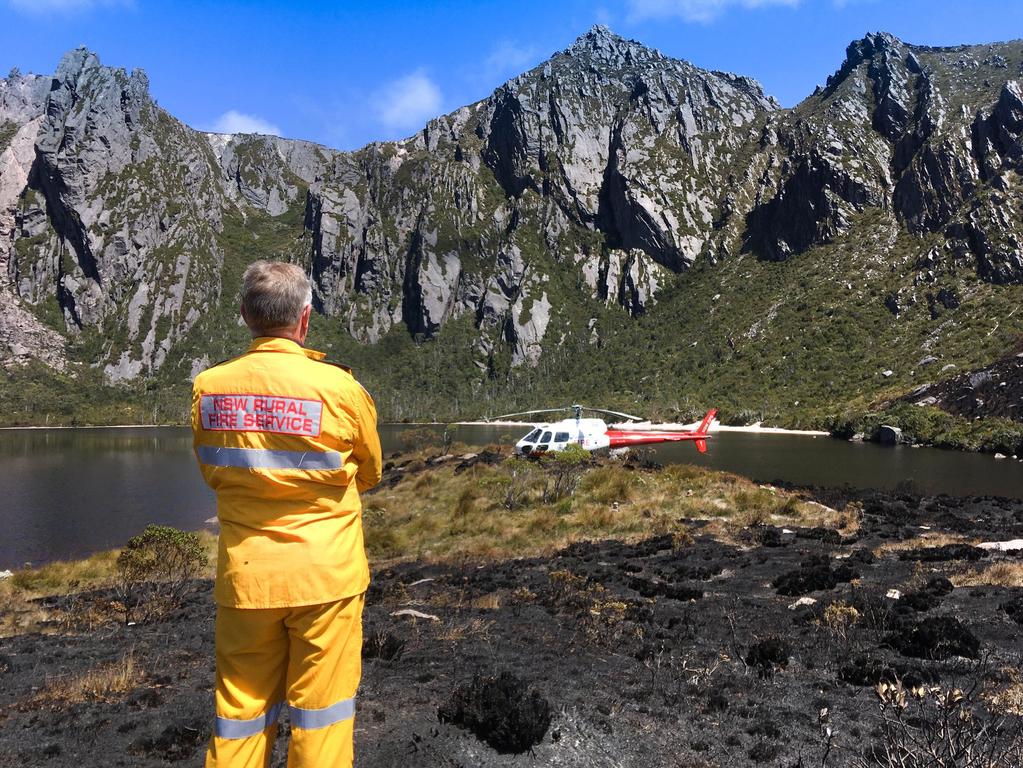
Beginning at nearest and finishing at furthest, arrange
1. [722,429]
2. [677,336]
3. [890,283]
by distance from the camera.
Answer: [722,429], [890,283], [677,336]

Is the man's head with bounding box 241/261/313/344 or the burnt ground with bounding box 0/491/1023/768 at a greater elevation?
the man's head with bounding box 241/261/313/344

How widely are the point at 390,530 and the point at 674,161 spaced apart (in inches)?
7611

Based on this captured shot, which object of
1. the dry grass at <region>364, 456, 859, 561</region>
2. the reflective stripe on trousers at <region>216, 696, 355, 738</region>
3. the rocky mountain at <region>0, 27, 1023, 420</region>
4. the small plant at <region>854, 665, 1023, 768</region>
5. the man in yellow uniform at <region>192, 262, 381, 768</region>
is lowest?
the dry grass at <region>364, 456, 859, 561</region>

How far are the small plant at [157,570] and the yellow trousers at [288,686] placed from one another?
10.1 meters

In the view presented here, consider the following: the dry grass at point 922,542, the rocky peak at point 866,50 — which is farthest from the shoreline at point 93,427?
the rocky peak at point 866,50

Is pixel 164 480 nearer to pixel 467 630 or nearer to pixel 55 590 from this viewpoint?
pixel 55 590

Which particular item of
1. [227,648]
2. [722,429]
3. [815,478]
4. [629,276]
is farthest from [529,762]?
[629,276]

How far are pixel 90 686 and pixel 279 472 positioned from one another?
563cm

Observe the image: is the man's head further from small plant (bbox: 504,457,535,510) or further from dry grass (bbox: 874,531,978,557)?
small plant (bbox: 504,457,535,510)

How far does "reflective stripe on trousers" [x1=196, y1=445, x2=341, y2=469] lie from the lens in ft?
8.25

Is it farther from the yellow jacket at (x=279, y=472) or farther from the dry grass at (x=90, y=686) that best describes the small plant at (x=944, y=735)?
the dry grass at (x=90, y=686)

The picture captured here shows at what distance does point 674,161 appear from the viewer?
188125 millimetres

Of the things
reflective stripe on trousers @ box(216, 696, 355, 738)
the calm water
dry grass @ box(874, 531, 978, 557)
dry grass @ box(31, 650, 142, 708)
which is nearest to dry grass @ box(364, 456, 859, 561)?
dry grass @ box(874, 531, 978, 557)

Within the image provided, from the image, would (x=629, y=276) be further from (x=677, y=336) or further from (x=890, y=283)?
(x=890, y=283)
